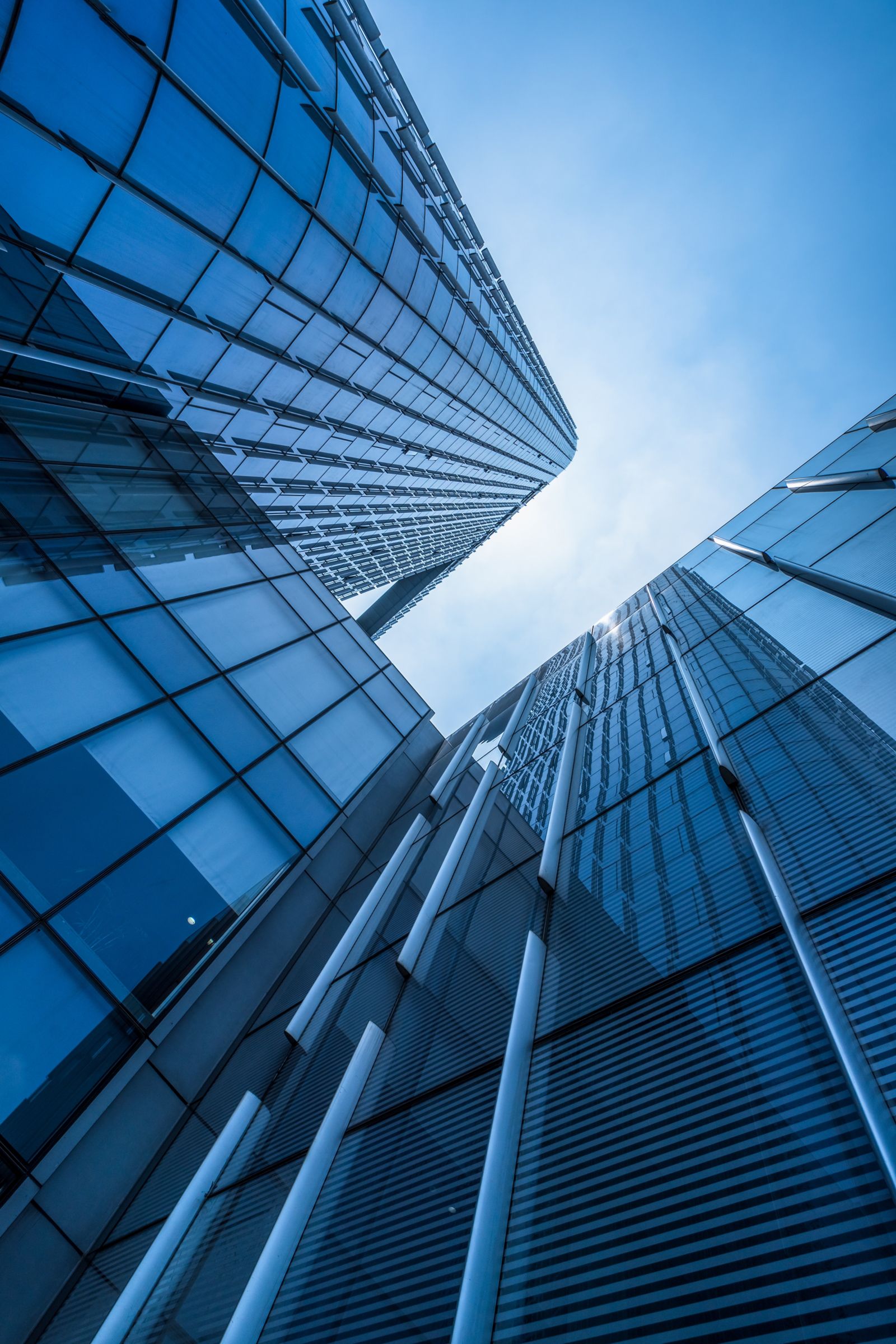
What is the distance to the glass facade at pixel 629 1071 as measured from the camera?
11.0ft

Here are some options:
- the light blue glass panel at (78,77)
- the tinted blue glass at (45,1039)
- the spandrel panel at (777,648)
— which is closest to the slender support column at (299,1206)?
the tinted blue glass at (45,1039)

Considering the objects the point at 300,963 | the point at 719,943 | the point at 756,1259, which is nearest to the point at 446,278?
the point at 300,963

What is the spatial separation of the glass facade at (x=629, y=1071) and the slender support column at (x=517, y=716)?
4.56 meters

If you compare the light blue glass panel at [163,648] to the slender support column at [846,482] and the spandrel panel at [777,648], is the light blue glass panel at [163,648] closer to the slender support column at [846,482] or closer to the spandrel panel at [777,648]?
the spandrel panel at [777,648]

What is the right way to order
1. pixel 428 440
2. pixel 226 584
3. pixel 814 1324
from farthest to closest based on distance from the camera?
1. pixel 428 440
2. pixel 226 584
3. pixel 814 1324

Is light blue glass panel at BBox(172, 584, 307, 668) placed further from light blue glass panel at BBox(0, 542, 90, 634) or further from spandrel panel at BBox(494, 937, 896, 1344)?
spandrel panel at BBox(494, 937, 896, 1344)

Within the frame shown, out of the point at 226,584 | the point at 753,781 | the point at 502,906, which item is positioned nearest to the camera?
the point at 753,781

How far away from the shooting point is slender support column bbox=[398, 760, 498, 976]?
28.5 ft

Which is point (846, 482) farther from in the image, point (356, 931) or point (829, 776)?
point (356, 931)

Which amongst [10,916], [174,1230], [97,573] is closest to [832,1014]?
[174,1230]

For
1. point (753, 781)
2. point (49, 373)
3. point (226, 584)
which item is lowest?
point (753, 781)

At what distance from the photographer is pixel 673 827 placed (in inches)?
292

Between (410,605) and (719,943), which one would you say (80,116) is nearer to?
(719,943)

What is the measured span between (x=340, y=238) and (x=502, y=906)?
19.5 meters
